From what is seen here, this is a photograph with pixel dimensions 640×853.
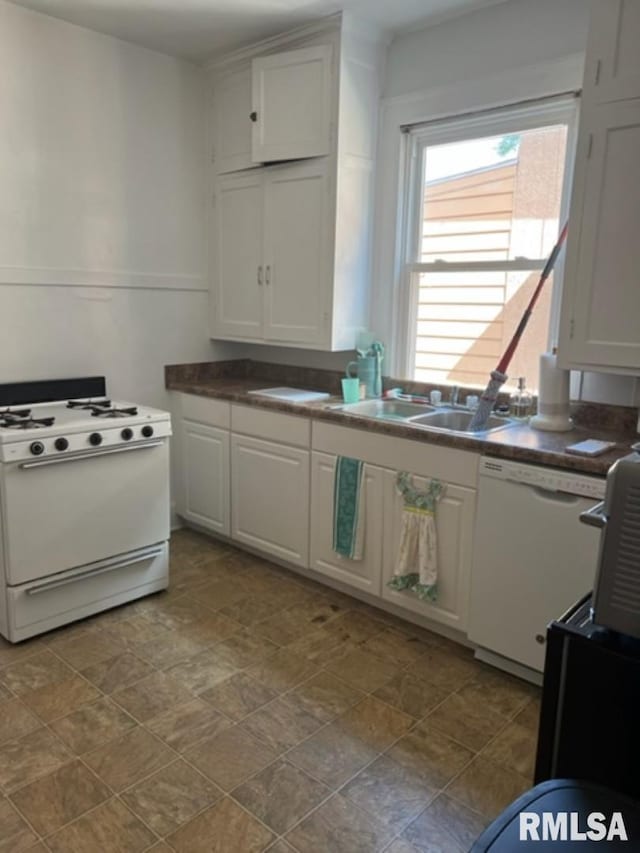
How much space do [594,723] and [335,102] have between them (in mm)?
2772

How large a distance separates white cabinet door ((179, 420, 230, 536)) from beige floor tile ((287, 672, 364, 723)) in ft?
4.29

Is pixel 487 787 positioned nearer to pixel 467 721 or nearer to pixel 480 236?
pixel 467 721

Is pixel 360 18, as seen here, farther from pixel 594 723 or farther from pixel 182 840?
pixel 182 840

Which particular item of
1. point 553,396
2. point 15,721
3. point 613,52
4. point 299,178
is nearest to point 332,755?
point 15,721

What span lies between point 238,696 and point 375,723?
0.50m

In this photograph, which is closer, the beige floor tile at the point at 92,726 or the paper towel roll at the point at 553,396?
the beige floor tile at the point at 92,726

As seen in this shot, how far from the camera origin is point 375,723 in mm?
2170

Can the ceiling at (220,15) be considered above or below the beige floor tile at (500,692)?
above

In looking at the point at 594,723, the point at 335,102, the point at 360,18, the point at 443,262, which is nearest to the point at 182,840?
the point at 594,723

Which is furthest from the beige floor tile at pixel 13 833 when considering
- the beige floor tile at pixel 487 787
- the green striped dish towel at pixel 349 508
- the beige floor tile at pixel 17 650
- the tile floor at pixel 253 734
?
the green striped dish towel at pixel 349 508

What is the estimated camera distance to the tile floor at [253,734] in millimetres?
1730

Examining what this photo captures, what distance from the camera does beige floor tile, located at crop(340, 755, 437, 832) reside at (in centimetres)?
179

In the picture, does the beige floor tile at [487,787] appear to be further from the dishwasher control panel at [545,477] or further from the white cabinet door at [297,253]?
the white cabinet door at [297,253]

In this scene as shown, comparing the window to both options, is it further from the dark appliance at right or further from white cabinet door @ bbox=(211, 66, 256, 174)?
the dark appliance at right
